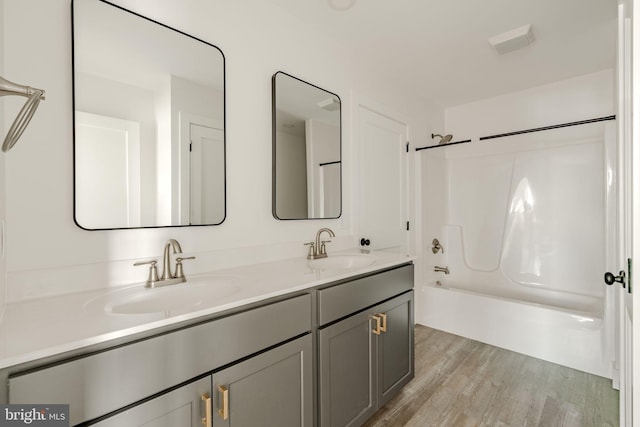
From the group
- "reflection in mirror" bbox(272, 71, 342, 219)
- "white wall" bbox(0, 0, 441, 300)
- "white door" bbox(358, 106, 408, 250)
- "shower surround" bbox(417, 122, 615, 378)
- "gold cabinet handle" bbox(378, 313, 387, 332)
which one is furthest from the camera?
"white door" bbox(358, 106, 408, 250)

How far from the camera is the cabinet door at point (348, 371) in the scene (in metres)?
1.32

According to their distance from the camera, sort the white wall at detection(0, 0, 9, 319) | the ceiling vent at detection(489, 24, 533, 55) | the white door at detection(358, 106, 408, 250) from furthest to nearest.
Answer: the white door at detection(358, 106, 408, 250), the ceiling vent at detection(489, 24, 533, 55), the white wall at detection(0, 0, 9, 319)

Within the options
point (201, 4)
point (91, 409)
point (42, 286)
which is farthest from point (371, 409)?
point (201, 4)

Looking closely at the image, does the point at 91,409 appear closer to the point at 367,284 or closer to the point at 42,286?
the point at 42,286

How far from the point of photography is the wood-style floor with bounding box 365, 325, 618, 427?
1.66 meters

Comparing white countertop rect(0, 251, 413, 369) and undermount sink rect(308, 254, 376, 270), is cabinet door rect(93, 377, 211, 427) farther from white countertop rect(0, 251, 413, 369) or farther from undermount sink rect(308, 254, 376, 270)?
undermount sink rect(308, 254, 376, 270)

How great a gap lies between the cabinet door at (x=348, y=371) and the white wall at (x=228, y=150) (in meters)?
0.57

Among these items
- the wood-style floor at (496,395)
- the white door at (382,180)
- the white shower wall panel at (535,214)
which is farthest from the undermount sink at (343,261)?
the white shower wall panel at (535,214)

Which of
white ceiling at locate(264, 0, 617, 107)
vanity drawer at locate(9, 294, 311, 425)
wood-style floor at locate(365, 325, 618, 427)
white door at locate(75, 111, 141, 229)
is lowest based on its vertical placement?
wood-style floor at locate(365, 325, 618, 427)

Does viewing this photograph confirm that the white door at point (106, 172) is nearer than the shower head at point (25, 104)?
No

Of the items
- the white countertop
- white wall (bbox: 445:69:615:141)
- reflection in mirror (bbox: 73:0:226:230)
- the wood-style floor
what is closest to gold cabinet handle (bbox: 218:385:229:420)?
the white countertop

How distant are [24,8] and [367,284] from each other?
1.69 m

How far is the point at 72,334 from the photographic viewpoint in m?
0.72

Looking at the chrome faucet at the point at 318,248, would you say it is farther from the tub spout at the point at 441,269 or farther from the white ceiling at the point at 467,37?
the tub spout at the point at 441,269
